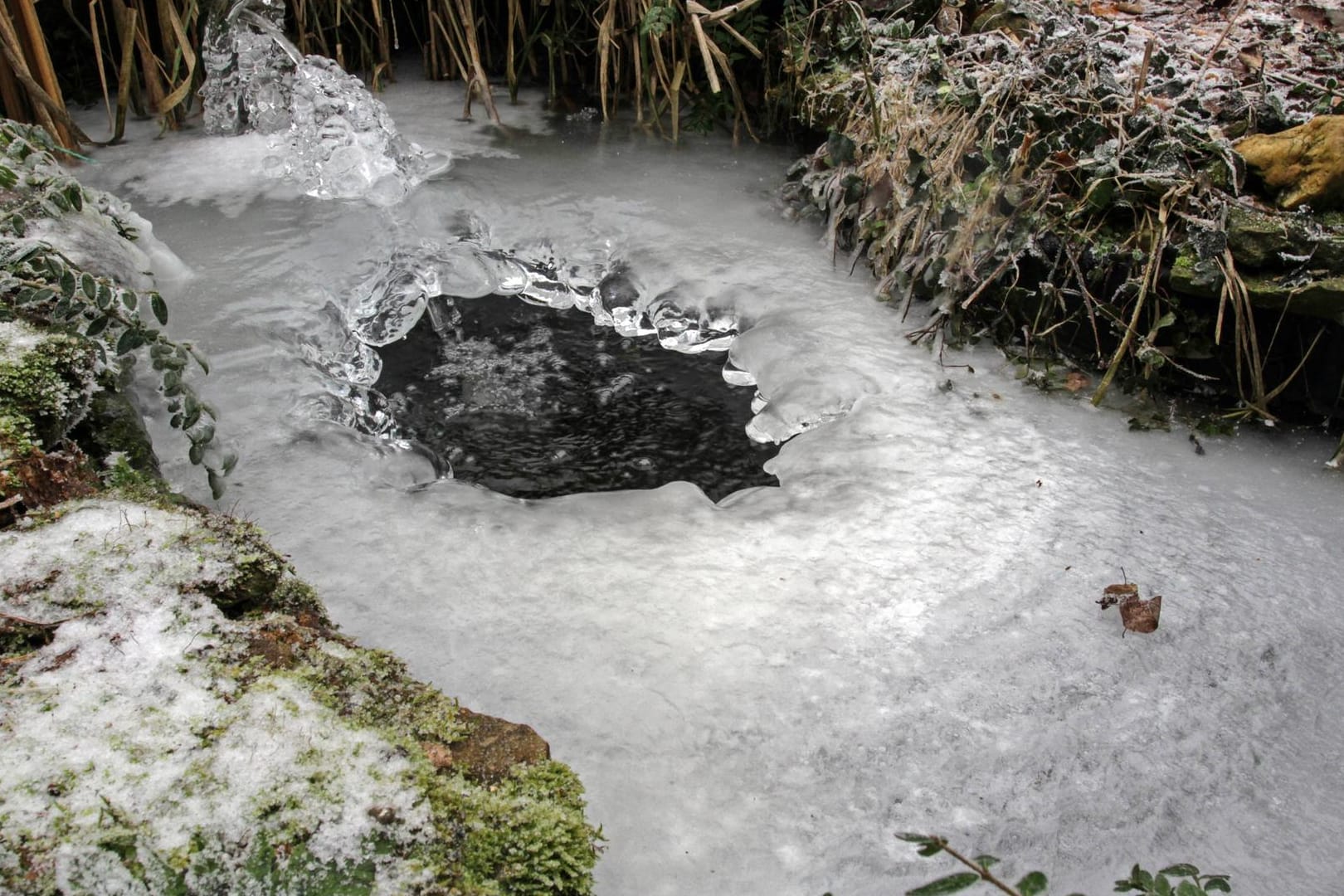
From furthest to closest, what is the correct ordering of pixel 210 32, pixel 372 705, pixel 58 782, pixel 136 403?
pixel 210 32 → pixel 136 403 → pixel 372 705 → pixel 58 782

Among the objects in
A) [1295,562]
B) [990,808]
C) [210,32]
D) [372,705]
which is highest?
[210,32]

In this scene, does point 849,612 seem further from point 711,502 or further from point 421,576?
point 421,576

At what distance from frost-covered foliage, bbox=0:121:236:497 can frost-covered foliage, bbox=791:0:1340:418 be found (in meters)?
1.69

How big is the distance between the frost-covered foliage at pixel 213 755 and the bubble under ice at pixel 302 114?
6.74 feet

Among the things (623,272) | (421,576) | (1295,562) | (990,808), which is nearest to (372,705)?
(421,576)

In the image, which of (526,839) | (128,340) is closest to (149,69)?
(128,340)

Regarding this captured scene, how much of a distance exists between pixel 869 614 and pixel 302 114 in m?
2.47

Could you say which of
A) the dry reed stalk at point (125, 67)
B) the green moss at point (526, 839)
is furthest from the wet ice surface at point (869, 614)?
the dry reed stalk at point (125, 67)

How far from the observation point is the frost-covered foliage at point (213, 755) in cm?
95

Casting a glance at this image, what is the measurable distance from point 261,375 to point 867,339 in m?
1.46

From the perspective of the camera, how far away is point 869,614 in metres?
1.82

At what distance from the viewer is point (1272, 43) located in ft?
9.19

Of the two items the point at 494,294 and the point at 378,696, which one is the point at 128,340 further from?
the point at 494,294

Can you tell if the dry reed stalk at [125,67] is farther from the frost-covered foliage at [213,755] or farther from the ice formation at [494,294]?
the frost-covered foliage at [213,755]
